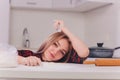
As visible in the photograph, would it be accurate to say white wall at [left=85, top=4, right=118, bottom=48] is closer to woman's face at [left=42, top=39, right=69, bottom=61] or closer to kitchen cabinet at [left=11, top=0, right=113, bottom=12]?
kitchen cabinet at [left=11, top=0, right=113, bottom=12]

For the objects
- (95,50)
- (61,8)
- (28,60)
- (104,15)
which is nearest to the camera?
(28,60)

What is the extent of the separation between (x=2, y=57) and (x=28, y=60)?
0.15 meters

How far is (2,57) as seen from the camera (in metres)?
0.72

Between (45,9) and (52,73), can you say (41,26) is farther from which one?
(52,73)

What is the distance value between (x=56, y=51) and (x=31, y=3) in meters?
2.20

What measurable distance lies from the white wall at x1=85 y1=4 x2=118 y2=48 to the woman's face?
142 cm

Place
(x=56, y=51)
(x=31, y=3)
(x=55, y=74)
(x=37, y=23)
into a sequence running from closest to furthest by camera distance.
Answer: (x=55, y=74) → (x=56, y=51) → (x=31, y=3) → (x=37, y=23)

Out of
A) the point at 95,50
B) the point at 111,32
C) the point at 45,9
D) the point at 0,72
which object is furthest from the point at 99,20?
the point at 0,72

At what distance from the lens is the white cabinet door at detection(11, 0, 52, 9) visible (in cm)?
337

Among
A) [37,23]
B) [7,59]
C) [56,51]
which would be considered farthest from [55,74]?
[37,23]

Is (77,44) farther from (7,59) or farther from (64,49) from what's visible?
(7,59)

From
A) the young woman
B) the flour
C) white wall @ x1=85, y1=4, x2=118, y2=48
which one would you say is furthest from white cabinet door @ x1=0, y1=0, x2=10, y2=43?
the flour

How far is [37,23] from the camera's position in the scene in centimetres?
362

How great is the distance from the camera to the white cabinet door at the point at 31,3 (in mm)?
3369
